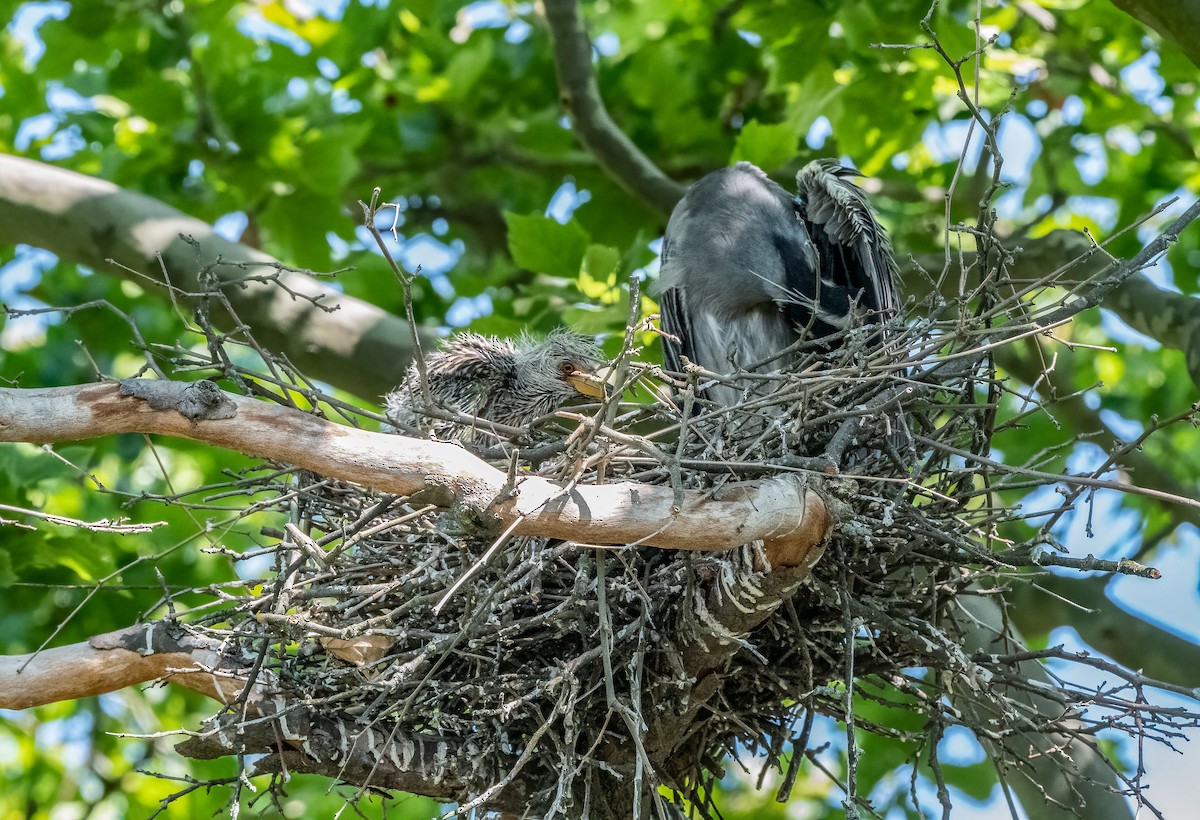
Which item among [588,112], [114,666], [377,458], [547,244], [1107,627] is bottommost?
[114,666]

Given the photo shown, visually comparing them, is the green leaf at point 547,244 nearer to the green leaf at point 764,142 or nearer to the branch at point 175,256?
the green leaf at point 764,142

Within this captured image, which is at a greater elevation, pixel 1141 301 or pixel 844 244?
pixel 1141 301

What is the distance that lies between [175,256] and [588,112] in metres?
1.78

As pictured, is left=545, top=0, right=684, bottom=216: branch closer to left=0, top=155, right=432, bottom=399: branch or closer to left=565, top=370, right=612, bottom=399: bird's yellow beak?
left=0, top=155, right=432, bottom=399: branch

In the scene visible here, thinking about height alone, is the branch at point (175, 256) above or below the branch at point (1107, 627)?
above

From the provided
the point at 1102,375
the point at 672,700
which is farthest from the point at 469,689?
the point at 1102,375

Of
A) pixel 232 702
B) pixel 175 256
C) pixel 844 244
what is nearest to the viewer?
pixel 232 702

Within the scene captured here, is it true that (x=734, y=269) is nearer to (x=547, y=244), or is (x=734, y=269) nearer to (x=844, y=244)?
(x=844, y=244)

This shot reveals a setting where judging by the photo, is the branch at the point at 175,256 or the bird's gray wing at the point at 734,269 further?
the branch at the point at 175,256

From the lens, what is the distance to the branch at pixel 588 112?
4.93 meters

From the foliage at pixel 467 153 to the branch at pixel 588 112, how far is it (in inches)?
12.5

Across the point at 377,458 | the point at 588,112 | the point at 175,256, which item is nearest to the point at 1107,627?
the point at 588,112

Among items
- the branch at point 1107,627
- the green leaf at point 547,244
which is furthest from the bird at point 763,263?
the branch at point 1107,627

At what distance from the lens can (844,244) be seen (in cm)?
368
